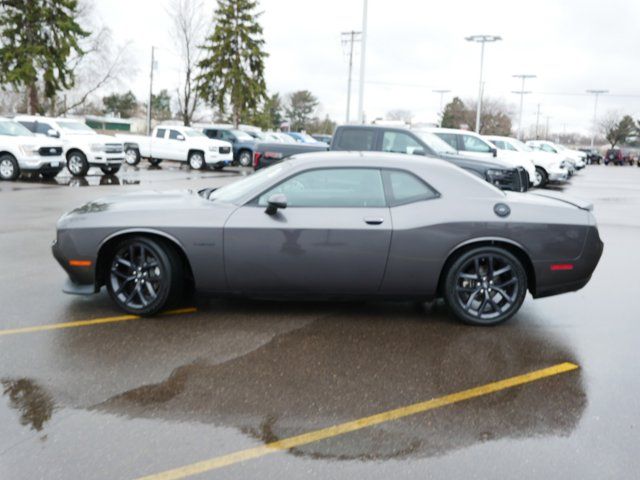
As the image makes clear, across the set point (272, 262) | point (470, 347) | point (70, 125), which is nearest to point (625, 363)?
point (470, 347)

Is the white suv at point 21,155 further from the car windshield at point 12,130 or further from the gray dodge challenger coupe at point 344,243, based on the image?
the gray dodge challenger coupe at point 344,243

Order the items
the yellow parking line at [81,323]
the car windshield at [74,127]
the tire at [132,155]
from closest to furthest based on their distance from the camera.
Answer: the yellow parking line at [81,323] → the car windshield at [74,127] → the tire at [132,155]

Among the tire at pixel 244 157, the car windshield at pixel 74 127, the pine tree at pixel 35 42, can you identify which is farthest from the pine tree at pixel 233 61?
the car windshield at pixel 74 127

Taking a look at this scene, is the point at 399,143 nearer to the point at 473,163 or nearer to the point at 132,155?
the point at 473,163

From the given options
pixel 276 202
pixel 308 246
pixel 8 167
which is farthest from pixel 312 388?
pixel 8 167

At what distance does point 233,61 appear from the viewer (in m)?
49.0

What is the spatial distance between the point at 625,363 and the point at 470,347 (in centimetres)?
111

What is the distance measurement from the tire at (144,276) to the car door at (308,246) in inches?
19.5

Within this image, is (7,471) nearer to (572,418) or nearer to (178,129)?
(572,418)

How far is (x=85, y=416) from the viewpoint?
3.59 m

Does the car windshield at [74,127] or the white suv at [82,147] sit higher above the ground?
the car windshield at [74,127]

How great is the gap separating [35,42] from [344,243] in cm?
3951

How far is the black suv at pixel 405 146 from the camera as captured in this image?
40.5 feet

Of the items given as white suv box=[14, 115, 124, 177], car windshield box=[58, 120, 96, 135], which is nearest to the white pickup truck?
car windshield box=[58, 120, 96, 135]
